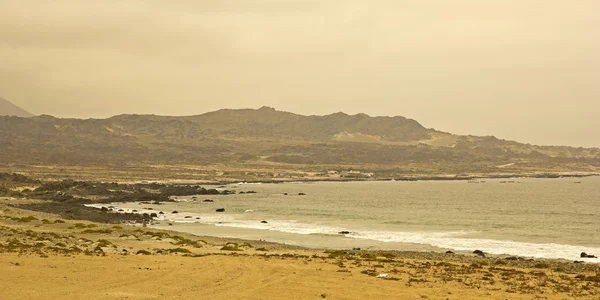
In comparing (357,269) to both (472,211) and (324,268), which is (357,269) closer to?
(324,268)

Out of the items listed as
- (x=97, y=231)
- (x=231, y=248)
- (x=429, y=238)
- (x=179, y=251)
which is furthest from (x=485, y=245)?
(x=97, y=231)

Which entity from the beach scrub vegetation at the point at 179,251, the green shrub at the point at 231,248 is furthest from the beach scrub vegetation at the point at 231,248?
the beach scrub vegetation at the point at 179,251

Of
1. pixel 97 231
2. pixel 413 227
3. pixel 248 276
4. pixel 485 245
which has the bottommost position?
pixel 413 227

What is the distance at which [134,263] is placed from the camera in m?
23.5

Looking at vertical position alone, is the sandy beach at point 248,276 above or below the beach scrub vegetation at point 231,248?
above

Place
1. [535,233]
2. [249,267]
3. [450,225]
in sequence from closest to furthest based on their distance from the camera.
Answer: [249,267] → [535,233] → [450,225]

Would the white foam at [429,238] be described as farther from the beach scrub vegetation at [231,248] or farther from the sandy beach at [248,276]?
the beach scrub vegetation at [231,248]

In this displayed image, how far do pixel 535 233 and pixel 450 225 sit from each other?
9728 mm

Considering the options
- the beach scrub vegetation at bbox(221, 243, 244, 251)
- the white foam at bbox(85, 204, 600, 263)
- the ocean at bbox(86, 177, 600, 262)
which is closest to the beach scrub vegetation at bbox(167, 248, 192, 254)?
the beach scrub vegetation at bbox(221, 243, 244, 251)

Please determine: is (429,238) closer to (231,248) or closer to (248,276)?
(231,248)

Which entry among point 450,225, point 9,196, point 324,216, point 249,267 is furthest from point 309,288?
point 9,196

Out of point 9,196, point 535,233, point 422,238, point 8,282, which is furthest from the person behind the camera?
point 9,196

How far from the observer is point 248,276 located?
21.2m

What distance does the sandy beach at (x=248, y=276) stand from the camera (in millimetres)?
18109
